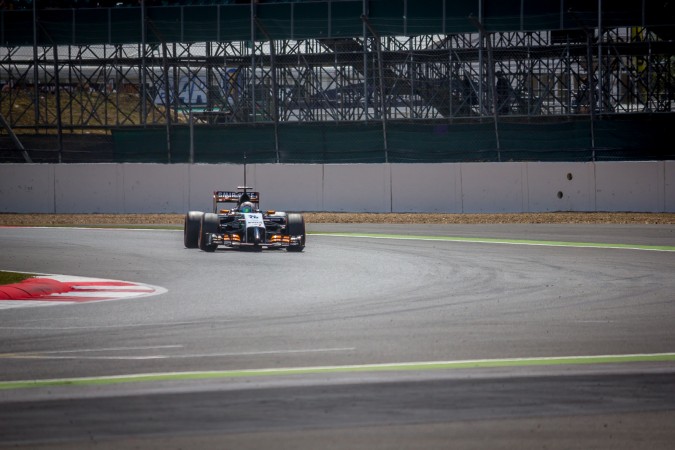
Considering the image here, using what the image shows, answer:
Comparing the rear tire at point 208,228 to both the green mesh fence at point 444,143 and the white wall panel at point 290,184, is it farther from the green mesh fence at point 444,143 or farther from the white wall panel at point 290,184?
the green mesh fence at point 444,143

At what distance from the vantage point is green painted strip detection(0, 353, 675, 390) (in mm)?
6855

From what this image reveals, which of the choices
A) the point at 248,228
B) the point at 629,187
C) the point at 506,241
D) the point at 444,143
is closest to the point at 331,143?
the point at 444,143

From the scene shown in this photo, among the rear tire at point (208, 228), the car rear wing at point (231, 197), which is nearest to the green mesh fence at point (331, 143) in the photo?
the car rear wing at point (231, 197)

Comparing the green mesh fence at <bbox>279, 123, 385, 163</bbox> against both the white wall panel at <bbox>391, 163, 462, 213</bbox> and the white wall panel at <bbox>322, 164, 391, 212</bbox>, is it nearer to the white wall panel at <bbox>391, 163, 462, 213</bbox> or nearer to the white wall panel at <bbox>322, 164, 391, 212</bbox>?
the white wall panel at <bbox>322, 164, 391, 212</bbox>

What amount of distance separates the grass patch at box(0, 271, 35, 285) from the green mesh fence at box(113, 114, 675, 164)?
14.9 metres

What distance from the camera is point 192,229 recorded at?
17.8m

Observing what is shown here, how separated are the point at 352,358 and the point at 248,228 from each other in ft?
31.9

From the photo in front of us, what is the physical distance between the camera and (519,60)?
3447 centimetres

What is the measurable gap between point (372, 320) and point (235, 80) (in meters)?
25.0

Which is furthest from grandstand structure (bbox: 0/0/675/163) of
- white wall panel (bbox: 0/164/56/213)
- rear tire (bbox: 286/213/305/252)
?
rear tire (bbox: 286/213/305/252)

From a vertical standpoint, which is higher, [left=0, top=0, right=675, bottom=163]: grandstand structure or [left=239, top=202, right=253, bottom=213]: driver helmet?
[left=0, top=0, right=675, bottom=163]: grandstand structure

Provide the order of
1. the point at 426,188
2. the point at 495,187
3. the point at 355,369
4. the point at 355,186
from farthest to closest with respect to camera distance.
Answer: the point at 355,186
the point at 426,188
the point at 495,187
the point at 355,369

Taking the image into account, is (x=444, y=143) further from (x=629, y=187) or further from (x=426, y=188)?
(x=629, y=187)

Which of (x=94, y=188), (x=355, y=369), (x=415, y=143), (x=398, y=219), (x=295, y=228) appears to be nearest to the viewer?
(x=355, y=369)
